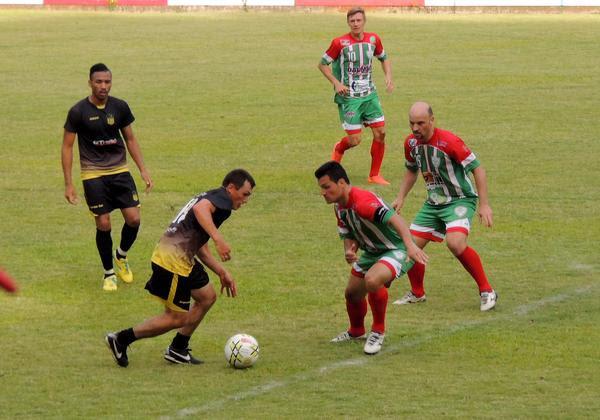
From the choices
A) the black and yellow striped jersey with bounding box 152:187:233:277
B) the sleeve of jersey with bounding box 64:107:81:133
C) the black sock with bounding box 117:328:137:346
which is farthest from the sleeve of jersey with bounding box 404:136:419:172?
the black sock with bounding box 117:328:137:346

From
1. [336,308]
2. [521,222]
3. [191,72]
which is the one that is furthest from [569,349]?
[191,72]

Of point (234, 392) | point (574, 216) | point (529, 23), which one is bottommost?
point (529, 23)

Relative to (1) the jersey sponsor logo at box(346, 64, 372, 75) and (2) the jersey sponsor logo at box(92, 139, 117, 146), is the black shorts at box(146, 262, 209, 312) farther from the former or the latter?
(1) the jersey sponsor logo at box(346, 64, 372, 75)

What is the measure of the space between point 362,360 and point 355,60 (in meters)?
8.88

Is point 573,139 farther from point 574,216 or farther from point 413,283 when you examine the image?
point 413,283

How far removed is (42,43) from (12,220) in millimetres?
22751

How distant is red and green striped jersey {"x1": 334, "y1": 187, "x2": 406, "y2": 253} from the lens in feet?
34.9

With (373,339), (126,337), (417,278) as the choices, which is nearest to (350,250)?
(373,339)

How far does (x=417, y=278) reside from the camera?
1257 cm

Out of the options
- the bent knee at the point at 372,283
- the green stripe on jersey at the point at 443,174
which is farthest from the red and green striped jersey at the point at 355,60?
the bent knee at the point at 372,283

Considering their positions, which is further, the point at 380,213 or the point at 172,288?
the point at 380,213

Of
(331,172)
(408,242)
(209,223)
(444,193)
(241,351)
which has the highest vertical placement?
(331,172)

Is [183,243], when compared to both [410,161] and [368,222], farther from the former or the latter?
[410,161]

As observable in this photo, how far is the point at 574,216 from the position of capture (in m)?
16.6
